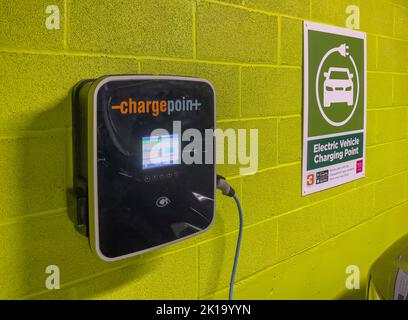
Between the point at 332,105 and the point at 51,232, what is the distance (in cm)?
115

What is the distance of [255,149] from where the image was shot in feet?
4.62

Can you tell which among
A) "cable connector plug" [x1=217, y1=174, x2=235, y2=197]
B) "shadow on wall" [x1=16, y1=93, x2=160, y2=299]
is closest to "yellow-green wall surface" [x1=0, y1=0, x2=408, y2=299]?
"shadow on wall" [x1=16, y1=93, x2=160, y2=299]

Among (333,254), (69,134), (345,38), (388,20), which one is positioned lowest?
(333,254)

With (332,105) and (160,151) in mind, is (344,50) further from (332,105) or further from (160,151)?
(160,151)

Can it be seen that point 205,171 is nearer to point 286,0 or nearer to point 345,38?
point 286,0

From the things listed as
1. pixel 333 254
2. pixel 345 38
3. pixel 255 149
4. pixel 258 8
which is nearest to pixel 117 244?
pixel 255 149

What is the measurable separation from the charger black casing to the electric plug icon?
888mm

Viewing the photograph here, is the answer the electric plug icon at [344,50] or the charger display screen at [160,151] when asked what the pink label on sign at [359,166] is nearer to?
the electric plug icon at [344,50]

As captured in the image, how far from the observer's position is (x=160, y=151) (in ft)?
3.16

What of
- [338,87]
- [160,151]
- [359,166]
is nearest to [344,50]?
[338,87]

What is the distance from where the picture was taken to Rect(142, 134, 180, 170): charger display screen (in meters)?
0.94

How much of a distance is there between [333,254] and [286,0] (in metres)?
1.01

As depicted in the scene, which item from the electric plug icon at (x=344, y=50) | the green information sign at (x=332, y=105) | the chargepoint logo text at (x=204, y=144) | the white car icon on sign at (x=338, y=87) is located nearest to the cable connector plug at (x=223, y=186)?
the chargepoint logo text at (x=204, y=144)

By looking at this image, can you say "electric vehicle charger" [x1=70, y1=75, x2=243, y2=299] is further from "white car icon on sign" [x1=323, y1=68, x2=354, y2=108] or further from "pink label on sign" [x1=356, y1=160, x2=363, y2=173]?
"pink label on sign" [x1=356, y1=160, x2=363, y2=173]
